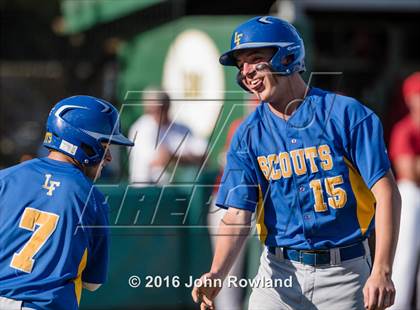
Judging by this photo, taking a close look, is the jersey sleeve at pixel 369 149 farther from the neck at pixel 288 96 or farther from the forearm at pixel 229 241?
the forearm at pixel 229 241

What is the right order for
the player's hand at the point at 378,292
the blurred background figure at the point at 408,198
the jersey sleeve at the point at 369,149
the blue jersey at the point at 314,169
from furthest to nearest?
1. the blurred background figure at the point at 408,198
2. the blue jersey at the point at 314,169
3. the jersey sleeve at the point at 369,149
4. the player's hand at the point at 378,292

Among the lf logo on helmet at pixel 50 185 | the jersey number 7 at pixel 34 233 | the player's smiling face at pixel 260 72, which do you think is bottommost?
the jersey number 7 at pixel 34 233

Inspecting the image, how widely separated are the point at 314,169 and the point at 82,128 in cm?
116

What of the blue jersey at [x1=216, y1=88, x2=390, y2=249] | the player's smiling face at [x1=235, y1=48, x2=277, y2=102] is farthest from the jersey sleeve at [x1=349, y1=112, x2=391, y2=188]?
the player's smiling face at [x1=235, y1=48, x2=277, y2=102]

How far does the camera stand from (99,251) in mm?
5016

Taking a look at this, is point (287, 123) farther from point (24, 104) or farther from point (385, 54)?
point (24, 104)

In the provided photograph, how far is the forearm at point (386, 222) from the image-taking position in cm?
467

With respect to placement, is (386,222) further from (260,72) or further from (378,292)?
(260,72)

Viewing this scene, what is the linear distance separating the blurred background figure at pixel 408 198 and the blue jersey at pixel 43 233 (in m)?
3.97

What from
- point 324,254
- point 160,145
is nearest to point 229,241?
point 324,254

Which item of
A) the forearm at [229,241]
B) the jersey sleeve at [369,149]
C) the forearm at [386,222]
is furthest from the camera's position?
the forearm at [229,241]

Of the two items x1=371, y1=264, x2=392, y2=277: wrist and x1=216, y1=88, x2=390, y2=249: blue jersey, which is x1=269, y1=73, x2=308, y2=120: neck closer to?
x1=216, y1=88, x2=390, y2=249: blue jersey

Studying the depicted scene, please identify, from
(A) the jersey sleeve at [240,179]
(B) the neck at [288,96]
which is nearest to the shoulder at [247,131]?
(A) the jersey sleeve at [240,179]

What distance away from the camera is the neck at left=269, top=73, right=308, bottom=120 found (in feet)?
16.6
